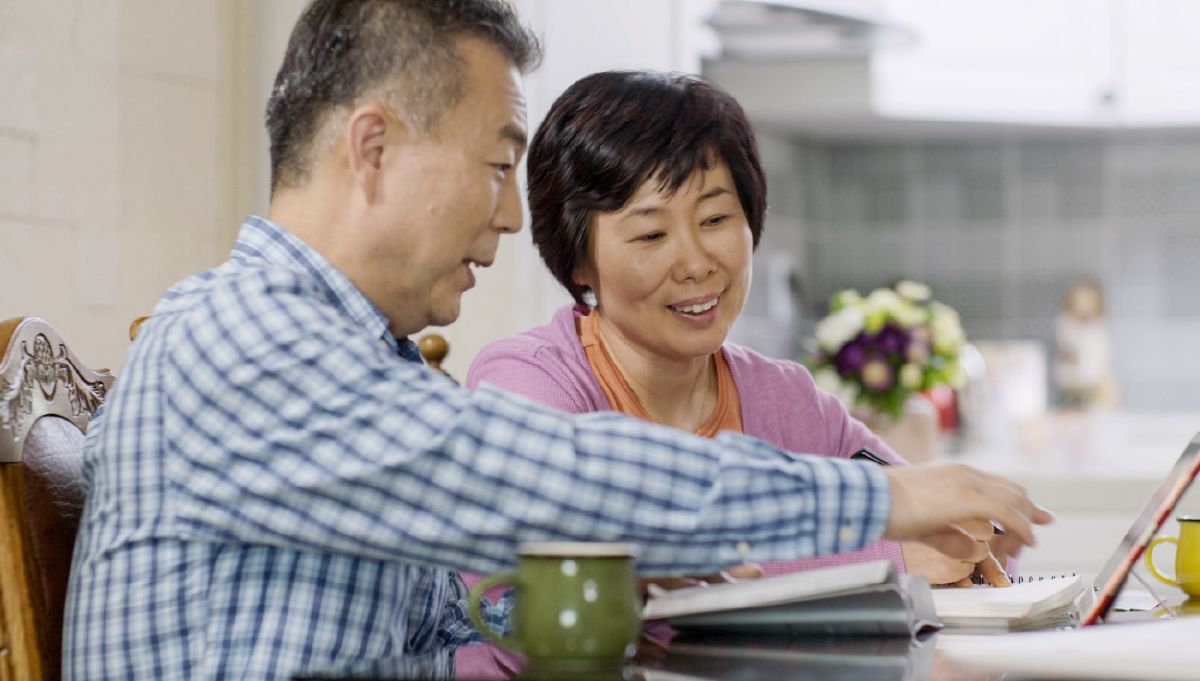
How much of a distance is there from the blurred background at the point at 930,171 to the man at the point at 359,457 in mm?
1318

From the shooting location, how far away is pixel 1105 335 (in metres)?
4.28

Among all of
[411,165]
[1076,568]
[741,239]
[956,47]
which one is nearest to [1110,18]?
[956,47]

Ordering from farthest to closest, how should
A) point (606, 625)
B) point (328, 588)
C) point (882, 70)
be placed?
point (882, 70), point (328, 588), point (606, 625)

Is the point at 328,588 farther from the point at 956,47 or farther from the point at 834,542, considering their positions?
the point at 956,47

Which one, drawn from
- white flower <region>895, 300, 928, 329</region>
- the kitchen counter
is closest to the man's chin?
the kitchen counter

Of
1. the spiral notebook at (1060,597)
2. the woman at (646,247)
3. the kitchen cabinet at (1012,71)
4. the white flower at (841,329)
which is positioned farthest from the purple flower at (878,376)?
the spiral notebook at (1060,597)

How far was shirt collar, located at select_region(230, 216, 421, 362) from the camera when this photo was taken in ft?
3.63

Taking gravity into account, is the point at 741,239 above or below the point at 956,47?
below

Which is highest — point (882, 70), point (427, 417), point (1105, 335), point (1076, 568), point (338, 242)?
point (882, 70)

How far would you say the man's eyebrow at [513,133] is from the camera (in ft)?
3.76

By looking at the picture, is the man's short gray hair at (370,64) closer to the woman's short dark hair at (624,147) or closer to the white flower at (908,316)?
the woman's short dark hair at (624,147)

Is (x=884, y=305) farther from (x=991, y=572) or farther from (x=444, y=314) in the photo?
(x=444, y=314)

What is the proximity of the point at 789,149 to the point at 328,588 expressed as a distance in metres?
3.56

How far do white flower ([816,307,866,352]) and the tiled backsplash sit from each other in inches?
32.0
